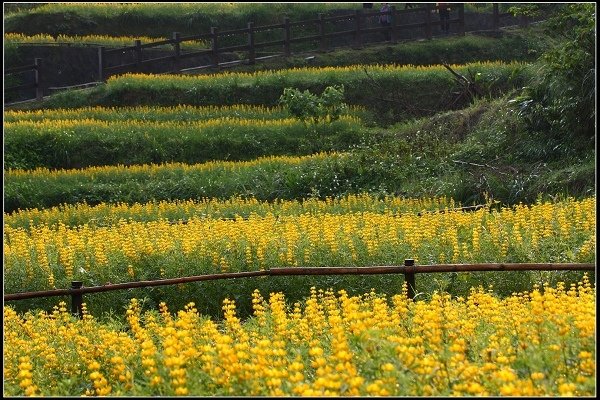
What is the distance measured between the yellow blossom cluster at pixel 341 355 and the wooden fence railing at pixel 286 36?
887 inches

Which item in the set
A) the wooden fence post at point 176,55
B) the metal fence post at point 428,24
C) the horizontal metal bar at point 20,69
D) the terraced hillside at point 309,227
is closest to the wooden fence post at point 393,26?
the metal fence post at point 428,24

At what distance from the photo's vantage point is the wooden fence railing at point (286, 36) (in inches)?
1212

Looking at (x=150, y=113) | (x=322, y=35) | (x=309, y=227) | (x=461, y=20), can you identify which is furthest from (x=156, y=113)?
(x=309, y=227)

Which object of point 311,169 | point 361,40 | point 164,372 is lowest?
point 164,372

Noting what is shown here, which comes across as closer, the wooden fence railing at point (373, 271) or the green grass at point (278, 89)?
the wooden fence railing at point (373, 271)

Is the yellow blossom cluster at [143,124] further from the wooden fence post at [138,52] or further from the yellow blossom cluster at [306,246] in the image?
the yellow blossom cluster at [306,246]

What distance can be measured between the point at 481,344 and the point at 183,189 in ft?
43.9

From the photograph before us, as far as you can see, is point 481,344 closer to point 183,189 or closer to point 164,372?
point 164,372

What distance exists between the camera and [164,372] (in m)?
6.74

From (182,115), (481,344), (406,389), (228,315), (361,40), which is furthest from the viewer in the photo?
(361,40)

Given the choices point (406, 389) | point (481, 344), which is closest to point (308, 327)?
point (481, 344)

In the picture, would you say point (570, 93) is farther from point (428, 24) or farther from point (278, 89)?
point (428, 24)

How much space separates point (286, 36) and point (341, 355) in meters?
26.8

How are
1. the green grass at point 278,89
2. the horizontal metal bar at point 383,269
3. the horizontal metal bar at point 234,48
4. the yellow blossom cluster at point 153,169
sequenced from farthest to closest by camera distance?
1. the horizontal metal bar at point 234,48
2. the green grass at point 278,89
3. the yellow blossom cluster at point 153,169
4. the horizontal metal bar at point 383,269
